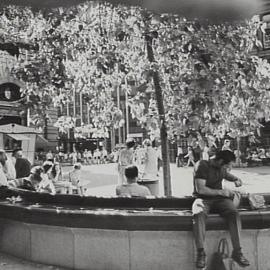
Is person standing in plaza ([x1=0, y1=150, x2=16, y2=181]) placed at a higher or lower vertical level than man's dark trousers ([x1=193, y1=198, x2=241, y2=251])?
higher

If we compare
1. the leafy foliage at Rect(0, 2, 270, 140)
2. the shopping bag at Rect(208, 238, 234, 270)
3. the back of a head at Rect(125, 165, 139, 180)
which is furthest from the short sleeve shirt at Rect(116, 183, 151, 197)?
the shopping bag at Rect(208, 238, 234, 270)

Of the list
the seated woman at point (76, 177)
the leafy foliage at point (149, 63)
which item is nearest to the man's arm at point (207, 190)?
the leafy foliage at point (149, 63)

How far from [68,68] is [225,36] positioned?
129 inches

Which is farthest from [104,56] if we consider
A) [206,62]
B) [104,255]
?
[104,255]

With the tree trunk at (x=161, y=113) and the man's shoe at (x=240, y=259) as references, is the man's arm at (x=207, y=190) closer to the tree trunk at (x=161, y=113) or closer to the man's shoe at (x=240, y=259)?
the man's shoe at (x=240, y=259)

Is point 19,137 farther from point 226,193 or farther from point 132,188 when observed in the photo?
point 226,193

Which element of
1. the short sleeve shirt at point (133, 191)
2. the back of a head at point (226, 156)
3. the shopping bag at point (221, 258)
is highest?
the back of a head at point (226, 156)

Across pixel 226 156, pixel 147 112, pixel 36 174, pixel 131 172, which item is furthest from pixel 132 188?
pixel 36 174

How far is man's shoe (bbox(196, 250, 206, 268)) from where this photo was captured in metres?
4.91

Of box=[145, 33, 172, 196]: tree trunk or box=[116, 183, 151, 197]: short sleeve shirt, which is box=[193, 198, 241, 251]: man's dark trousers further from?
box=[145, 33, 172, 196]: tree trunk

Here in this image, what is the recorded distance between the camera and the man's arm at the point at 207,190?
5.34 m

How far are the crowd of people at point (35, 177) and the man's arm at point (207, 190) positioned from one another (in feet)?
11.9

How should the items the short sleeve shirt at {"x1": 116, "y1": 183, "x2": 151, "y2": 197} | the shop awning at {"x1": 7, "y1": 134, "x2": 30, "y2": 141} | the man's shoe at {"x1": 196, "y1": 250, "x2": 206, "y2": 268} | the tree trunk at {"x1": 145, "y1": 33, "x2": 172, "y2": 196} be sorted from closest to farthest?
the man's shoe at {"x1": 196, "y1": 250, "x2": 206, "y2": 268} < the short sleeve shirt at {"x1": 116, "y1": 183, "x2": 151, "y2": 197} < the tree trunk at {"x1": 145, "y1": 33, "x2": 172, "y2": 196} < the shop awning at {"x1": 7, "y1": 134, "x2": 30, "y2": 141}

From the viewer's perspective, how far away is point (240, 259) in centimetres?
495
